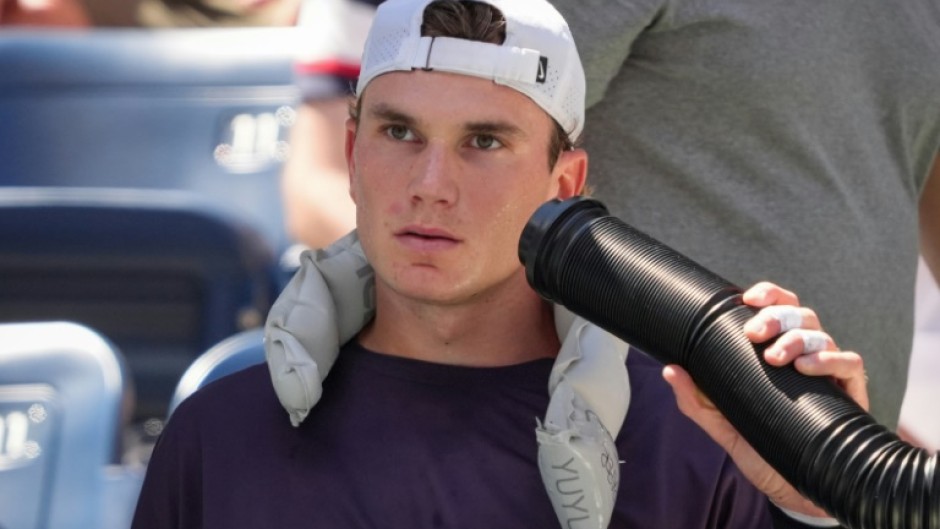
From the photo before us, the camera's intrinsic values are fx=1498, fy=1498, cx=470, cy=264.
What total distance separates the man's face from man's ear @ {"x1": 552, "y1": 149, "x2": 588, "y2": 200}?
0.07 meters

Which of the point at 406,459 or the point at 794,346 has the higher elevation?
the point at 794,346

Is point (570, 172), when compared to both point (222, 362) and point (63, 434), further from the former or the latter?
point (63, 434)

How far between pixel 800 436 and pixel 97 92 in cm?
235

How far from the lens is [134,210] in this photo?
9.70ft

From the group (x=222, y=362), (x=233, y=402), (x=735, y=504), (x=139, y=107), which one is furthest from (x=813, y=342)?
(x=139, y=107)

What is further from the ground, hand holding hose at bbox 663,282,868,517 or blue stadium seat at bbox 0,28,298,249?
hand holding hose at bbox 663,282,868,517

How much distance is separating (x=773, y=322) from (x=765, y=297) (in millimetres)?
63

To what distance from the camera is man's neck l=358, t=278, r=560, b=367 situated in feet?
6.37

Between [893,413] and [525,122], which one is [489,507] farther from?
[893,413]

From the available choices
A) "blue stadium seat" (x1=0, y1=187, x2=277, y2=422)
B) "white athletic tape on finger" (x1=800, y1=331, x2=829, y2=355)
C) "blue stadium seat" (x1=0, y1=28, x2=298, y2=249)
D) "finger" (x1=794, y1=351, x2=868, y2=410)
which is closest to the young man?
"finger" (x1=794, y1=351, x2=868, y2=410)

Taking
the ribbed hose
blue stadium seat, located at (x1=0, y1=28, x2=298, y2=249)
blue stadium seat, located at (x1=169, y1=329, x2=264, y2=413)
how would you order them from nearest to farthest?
1. the ribbed hose
2. blue stadium seat, located at (x1=169, y1=329, x2=264, y2=413)
3. blue stadium seat, located at (x1=0, y1=28, x2=298, y2=249)

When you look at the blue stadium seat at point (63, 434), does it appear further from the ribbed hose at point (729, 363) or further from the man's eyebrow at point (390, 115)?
→ the ribbed hose at point (729, 363)

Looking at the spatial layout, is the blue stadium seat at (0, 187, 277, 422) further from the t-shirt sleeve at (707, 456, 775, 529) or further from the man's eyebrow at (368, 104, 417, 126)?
the t-shirt sleeve at (707, 456, 775, 529)

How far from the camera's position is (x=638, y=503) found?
1.80 meters
